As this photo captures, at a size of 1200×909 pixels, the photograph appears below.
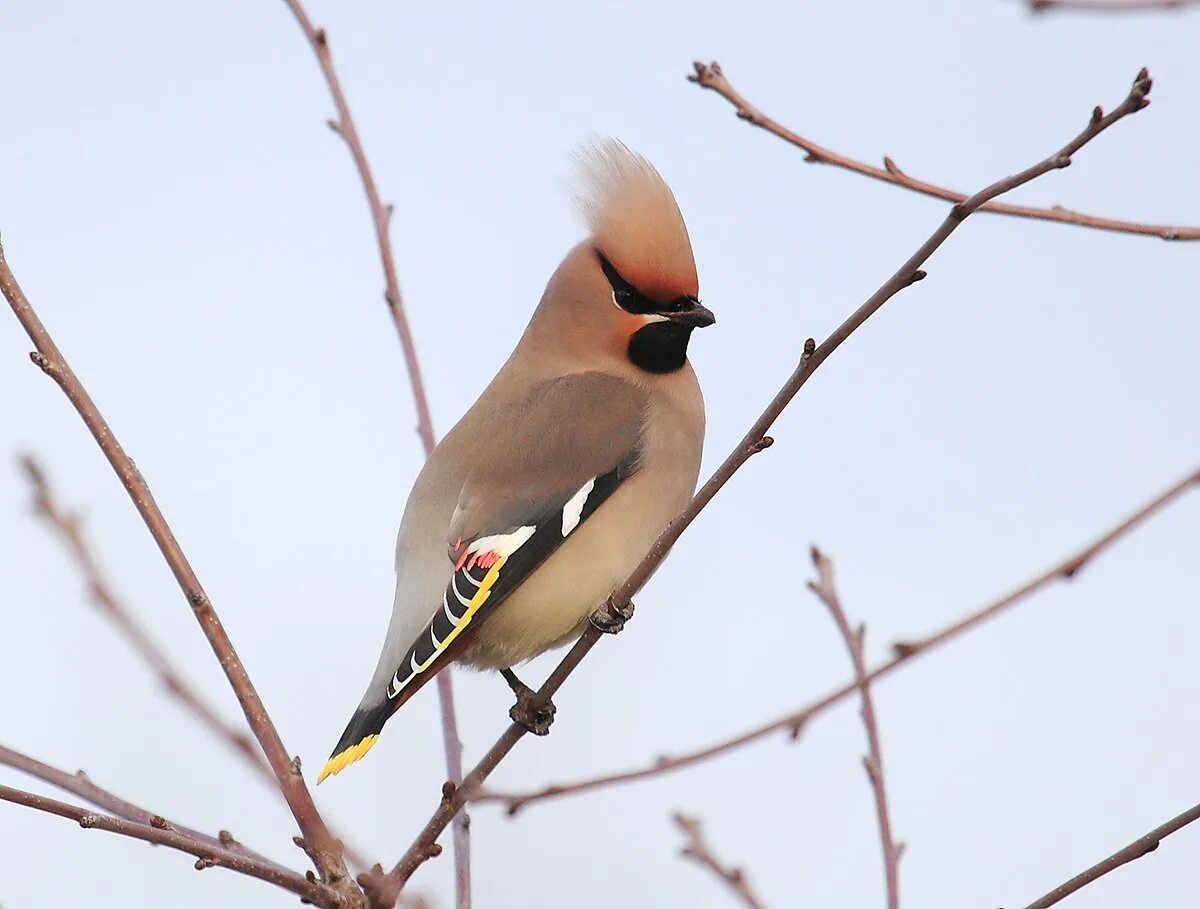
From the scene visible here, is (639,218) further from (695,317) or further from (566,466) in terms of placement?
(566,466)

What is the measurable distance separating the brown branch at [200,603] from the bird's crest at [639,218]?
5.55 feet

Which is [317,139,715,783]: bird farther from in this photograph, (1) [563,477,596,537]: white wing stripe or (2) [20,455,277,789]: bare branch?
(2) [20,455,277,789]: bare branch

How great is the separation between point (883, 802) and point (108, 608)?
4.08 ft

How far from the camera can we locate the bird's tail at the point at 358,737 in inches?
117

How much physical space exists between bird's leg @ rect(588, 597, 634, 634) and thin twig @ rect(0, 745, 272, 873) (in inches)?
32.2

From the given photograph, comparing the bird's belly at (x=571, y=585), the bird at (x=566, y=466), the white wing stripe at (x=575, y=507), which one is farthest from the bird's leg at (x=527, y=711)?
the white wing stripe at (x=575, y=507)

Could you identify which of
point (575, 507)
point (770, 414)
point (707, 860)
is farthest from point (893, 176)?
point (575, 507)

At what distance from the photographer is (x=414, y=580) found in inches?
135

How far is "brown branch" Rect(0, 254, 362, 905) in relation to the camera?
2133 millimetres

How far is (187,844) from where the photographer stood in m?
2.00

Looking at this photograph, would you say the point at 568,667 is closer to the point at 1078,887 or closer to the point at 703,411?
the point at 1078,887

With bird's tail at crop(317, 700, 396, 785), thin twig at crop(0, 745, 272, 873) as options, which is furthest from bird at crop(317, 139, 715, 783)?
thin twig at crop(0, 745, 272, 873)

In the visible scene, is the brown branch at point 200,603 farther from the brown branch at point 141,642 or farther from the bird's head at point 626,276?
the bird's head at point 626,276

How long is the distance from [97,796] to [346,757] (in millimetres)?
799
